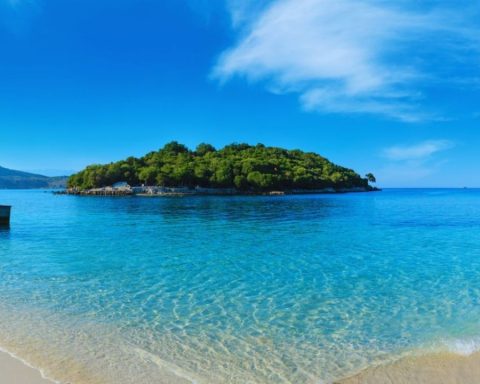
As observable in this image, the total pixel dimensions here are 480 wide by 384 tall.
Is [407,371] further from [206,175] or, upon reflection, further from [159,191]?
[206,175]

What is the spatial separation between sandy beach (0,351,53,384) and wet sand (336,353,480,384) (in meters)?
4.50

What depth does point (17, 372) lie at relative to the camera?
5949 millimetres

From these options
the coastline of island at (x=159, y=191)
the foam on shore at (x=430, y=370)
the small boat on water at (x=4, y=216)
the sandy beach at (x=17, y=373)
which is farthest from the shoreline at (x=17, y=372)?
the coastline of island at (x=159, y=191)

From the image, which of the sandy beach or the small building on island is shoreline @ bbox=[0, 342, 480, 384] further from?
the small building on island

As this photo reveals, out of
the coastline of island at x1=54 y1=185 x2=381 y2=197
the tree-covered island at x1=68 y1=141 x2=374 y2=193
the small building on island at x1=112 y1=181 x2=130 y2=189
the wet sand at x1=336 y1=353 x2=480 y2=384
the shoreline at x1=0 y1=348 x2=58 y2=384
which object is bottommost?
the wet sand at x1=336 y1=353 x2=480 y2=384

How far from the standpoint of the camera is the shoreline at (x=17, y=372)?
5.65 meters

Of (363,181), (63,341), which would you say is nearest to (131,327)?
(63,341)

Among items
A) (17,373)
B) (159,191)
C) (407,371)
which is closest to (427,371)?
(407,371)

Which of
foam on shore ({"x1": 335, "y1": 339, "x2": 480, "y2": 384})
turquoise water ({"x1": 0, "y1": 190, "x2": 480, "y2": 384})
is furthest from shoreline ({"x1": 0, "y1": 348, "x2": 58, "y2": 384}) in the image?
foam on shore ({"x1": 335, "y1": 339, "x2": 480, "y2": 384})

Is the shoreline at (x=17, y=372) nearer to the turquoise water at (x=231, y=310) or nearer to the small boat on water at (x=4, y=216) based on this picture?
the turquoise water at (x=231, y=310)

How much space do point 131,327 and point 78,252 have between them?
11.2 metres

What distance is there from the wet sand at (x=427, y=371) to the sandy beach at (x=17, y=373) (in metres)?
4.50

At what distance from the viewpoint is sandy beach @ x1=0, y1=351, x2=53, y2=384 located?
565 cm

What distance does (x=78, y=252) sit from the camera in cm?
1806
